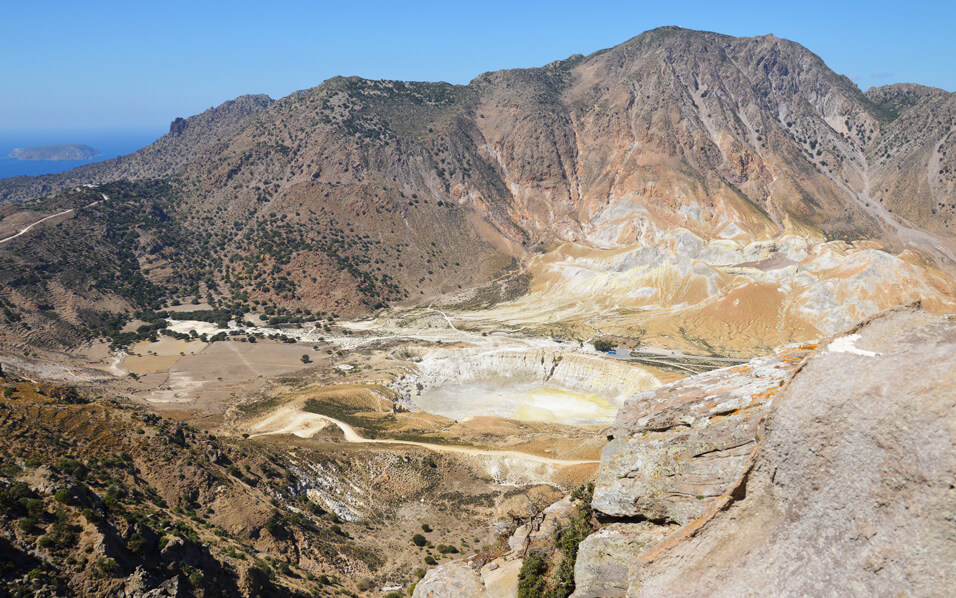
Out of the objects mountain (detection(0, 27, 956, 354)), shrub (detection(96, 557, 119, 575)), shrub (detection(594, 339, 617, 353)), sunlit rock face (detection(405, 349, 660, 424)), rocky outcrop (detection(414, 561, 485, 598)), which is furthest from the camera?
mountain (detection(0, 27, 956, 354))

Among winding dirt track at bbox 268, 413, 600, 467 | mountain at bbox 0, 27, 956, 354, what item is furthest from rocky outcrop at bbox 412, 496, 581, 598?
mountain at bbox 0, 27, 956, 354

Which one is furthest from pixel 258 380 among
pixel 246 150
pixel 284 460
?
pixel 246 150

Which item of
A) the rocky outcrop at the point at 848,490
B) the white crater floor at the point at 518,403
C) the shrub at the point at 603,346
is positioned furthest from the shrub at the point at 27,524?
the shrub at the point at 603,346

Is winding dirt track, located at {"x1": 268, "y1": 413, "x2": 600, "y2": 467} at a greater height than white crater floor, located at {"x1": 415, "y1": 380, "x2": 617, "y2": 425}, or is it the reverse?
winding dirt track, located at {"x1": 268, "y1": 413, "x2": 600, "y2": 467}

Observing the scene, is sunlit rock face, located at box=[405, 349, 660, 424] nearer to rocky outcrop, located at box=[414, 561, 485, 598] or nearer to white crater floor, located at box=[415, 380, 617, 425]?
white crater floor, located at box=[415, 380, 617, 425]

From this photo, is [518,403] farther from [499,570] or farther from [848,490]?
[848,490]

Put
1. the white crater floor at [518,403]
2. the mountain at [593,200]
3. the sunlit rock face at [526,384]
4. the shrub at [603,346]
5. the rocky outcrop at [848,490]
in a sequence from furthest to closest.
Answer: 1. the mountain at [593,200]
2. the shrub at [603,346]
3. the sunlit rock face at [526,384]
4. the white crater floor at [518,403]
5. the rocky outcrop at [848,490]

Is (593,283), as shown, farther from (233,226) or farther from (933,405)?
(933,405)

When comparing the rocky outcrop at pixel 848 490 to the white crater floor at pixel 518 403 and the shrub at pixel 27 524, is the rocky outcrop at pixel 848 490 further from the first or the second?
the white crater floor at pixel 518 403
